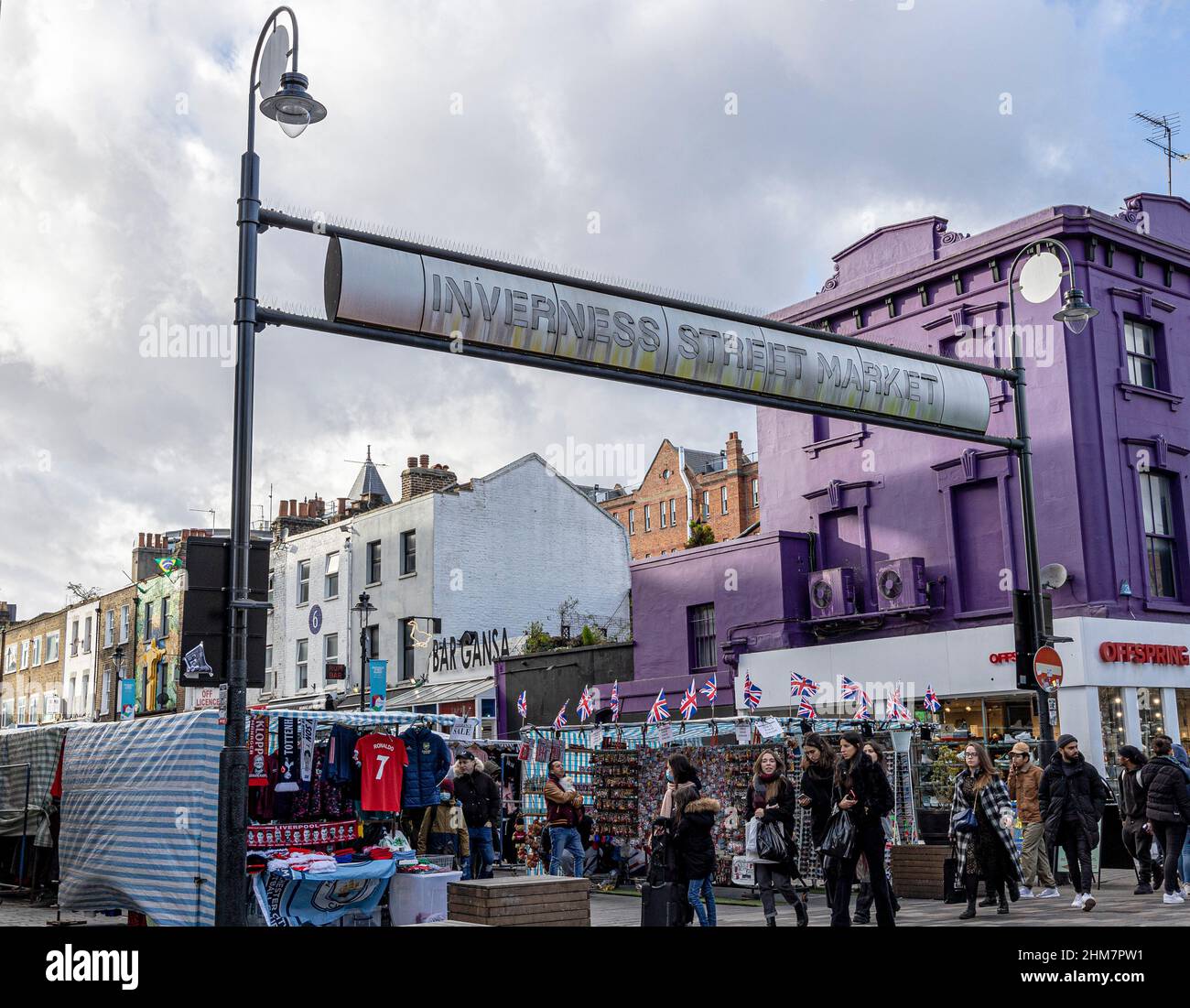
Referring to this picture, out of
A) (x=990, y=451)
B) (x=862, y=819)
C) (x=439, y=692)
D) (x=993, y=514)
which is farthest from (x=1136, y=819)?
(x=439, y=692)

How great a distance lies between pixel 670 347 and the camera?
523 inches

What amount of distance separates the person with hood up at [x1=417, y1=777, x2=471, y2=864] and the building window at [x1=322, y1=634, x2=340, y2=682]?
27212 mm

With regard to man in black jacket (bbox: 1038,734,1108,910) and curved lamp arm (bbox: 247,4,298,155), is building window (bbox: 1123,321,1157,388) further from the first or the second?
curved lamp arm (bbox: 247,4,298,155)

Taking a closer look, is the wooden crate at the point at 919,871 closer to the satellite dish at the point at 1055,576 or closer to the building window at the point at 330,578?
the satellite dish at the point at 1055,576

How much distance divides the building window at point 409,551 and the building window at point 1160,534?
23463 mm

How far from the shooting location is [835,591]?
26.3 meters

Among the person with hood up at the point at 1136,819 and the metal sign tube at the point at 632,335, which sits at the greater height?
the metal sign tube at the point at 632,335

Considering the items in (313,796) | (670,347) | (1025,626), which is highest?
(670,347)

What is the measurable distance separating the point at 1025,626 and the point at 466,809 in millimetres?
7938

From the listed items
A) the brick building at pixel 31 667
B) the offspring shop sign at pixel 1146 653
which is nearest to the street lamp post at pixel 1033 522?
the offspring shop sign at pixel 1146 653

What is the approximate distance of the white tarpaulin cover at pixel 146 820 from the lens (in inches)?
450

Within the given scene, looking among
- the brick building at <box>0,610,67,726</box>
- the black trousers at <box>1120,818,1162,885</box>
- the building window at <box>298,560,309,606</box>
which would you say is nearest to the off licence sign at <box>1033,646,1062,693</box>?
the black trousers at <box>1120,818,1162,885</box>

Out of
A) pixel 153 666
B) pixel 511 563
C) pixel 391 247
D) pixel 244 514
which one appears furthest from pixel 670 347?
pixel 153 666
